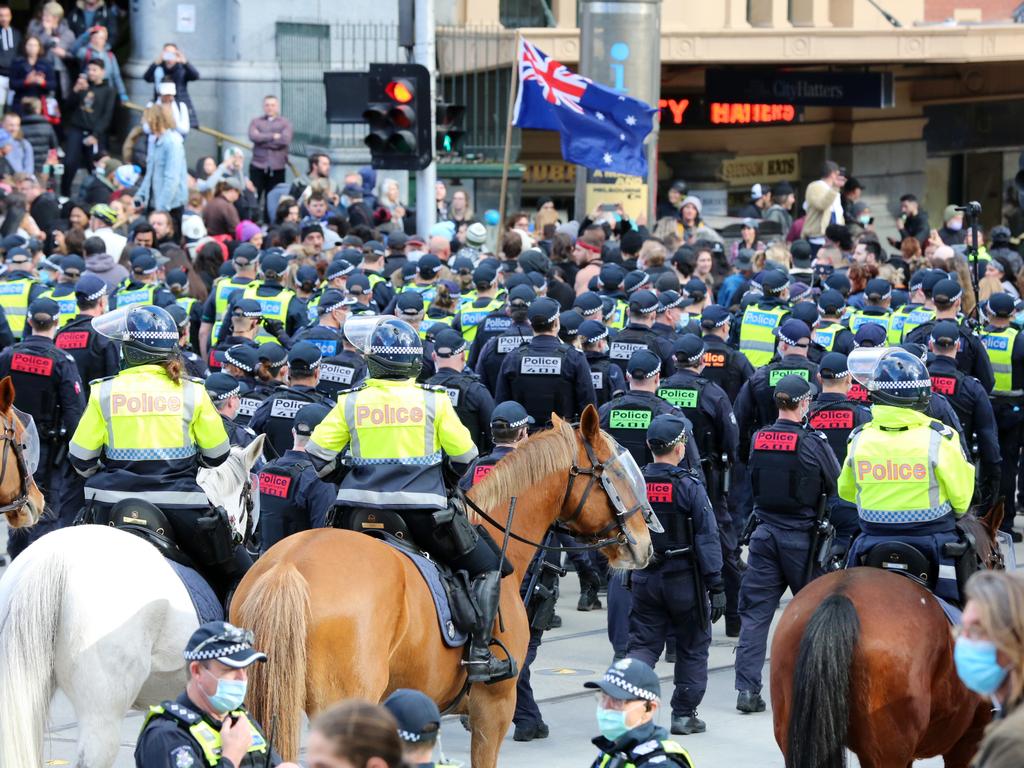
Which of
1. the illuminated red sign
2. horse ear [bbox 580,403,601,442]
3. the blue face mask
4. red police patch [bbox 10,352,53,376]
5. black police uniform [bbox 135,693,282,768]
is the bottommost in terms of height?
black police uniform [bbox 135,693,282,768]

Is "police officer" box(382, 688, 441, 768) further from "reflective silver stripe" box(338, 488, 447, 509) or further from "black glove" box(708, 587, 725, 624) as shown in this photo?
"black glove" box(708, 587, 725, 624)

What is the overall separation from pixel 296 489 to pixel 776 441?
2991 mm

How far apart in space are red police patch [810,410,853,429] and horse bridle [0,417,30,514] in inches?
213

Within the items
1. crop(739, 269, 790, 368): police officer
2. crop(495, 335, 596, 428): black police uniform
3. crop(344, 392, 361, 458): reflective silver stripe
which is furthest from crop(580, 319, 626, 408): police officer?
crop(344, 392, 361, 458): reflective silver stripe

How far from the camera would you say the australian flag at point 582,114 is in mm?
22328

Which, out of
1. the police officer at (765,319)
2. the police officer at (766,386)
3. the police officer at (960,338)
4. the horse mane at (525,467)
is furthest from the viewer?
the police officer at (765,319)

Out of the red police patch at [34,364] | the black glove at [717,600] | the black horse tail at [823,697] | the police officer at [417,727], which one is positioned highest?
the red police patch at [34,364]

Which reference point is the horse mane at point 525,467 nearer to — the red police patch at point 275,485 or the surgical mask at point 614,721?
the red police patch at point 275,485

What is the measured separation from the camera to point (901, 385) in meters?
9.41

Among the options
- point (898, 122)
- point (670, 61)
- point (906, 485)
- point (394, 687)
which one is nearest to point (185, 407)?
point (394, 687)

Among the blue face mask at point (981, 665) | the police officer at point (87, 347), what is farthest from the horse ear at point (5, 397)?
the blue face mask at point (981, 665)

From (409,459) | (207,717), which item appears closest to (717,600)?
(409,459)

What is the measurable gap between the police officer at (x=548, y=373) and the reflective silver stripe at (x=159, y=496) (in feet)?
18.8

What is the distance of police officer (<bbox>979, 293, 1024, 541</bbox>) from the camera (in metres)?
16.8
